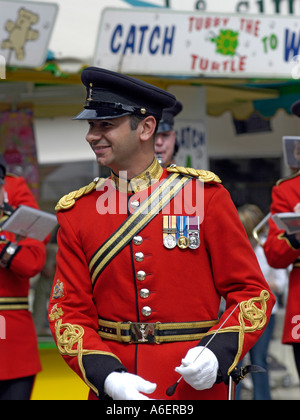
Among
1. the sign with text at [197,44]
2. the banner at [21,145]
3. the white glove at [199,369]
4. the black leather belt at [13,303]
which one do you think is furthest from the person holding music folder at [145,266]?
the banner at [21,145]

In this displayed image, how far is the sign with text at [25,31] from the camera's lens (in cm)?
650

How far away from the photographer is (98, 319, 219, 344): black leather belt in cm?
305

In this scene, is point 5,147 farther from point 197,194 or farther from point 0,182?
point 197,194

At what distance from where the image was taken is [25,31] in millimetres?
6590

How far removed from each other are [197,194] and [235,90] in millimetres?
6072

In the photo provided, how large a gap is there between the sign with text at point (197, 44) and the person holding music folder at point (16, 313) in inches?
89.0

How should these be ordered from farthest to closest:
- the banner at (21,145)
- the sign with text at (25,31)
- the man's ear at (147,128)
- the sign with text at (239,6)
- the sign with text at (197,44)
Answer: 1. the banner at (21,145)
2. the sign with text at (239,6)
3. the sign with text at (197,44)
4. the sign with text at (25,31)
5. the man's ear at (147,128)

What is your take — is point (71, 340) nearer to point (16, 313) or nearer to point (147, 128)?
point (147, 128)

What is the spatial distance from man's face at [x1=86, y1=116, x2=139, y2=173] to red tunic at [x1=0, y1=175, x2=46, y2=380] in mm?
1936

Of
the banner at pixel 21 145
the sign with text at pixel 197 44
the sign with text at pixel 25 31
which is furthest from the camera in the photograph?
the banner at pixel 21 145

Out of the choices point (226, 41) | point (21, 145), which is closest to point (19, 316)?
point (21, 145)

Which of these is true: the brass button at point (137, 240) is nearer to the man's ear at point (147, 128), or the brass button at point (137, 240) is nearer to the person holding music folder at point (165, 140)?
the man's ear at point (147, 128)

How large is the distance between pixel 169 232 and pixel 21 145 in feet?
16.5
